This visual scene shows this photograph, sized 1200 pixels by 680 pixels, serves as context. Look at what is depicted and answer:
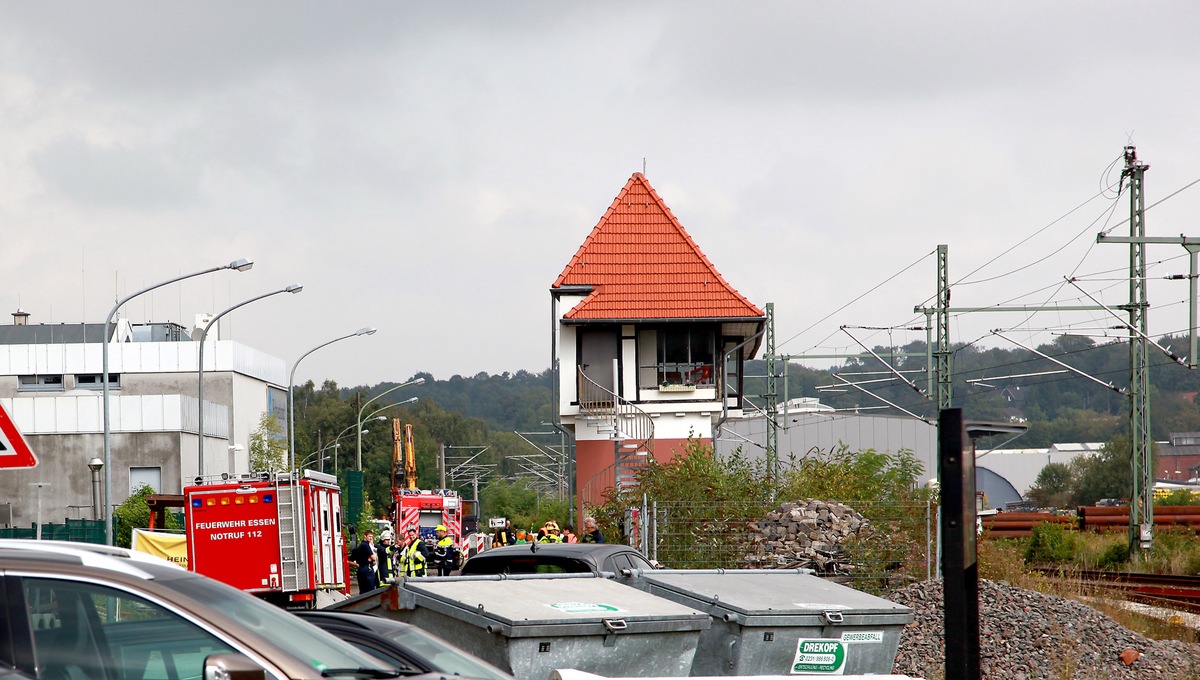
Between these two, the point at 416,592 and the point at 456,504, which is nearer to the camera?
the point at 416,592

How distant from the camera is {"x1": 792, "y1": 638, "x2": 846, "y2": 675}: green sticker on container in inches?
412

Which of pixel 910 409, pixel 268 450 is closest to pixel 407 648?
pixel 268 450

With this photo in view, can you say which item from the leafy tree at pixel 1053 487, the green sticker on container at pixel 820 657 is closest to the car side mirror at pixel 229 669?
the green sticker on container at pixel 820 657

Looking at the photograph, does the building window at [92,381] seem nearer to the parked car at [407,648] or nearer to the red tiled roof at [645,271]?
the red tiled roof at [645,271]

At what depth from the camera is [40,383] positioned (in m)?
77.2

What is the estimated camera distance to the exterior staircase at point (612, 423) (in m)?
38.4

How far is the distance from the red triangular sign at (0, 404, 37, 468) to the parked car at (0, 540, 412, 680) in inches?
148

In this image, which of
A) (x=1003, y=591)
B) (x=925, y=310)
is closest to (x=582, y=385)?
(x=925, y=310)

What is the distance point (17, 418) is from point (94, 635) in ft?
214

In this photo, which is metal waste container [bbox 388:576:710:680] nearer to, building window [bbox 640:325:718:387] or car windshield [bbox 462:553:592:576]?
car windshield [bbox 462:553:592:576]

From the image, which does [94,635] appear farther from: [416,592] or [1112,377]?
[1112,377]

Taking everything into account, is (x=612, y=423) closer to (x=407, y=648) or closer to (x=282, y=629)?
(x=407, y=648)

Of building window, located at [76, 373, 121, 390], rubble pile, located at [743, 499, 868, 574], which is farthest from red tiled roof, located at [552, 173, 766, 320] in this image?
building window, located at [76, 373, 121, 390]

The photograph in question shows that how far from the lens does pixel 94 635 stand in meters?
4.96
